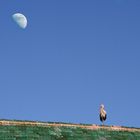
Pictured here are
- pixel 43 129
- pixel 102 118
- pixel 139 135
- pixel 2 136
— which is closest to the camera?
pixel 2 136

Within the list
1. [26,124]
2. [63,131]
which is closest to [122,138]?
[63,131]

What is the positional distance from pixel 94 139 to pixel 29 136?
3555 millimetres

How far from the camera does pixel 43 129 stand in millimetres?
28812

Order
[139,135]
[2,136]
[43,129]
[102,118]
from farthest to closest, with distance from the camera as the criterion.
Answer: [102,118]
[139,135]
[43,129]
[2,136]

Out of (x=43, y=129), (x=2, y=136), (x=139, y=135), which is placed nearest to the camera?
(x=2, y=136)

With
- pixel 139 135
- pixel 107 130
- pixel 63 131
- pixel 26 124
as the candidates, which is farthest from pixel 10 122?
pixel 139 135

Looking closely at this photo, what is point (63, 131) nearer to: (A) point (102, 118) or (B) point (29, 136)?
(B) point (29, 136)

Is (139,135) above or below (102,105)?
below

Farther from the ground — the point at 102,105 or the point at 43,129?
the point at 102,105

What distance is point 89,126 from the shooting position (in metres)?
30.4

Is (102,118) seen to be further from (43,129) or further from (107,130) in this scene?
(43,129)

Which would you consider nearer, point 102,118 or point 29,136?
point 29,136

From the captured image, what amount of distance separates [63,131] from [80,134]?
93 centimetres

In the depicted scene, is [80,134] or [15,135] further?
[80,134]
